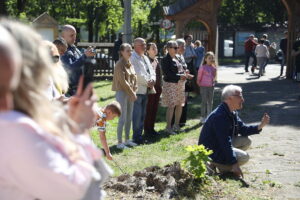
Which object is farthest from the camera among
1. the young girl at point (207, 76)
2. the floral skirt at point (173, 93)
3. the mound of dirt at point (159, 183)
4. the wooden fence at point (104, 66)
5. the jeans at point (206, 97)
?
the wooden fence at point (104, 66)

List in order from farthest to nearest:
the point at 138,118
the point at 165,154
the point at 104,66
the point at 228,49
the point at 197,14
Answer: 1. the point at 228,49
2. the point at 104,66
3. the point at 197,14
4. the point at 138,118
5. the point at 165,154

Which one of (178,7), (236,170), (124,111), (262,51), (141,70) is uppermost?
(178,7)

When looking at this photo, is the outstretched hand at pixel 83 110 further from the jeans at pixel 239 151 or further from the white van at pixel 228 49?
the white van at pixel 228 49

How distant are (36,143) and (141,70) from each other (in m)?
7.56

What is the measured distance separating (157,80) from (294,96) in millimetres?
7068

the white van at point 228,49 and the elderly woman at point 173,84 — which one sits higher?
the elderly woman at point 173,84

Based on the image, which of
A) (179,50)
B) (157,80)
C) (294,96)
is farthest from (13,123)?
(294,96)

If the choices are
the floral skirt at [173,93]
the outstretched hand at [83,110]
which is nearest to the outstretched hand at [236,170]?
the floral skirt at [173,93]

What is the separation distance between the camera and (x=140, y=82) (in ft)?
30.3

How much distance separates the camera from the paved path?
22.3 feet

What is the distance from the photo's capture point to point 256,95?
1630 centimetres

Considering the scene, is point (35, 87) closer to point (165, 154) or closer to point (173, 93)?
point (165, 154)

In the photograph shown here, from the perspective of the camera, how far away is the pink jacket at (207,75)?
35.6 feet

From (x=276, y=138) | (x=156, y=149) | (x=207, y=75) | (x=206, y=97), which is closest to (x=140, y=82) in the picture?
(x=156, y=149)
